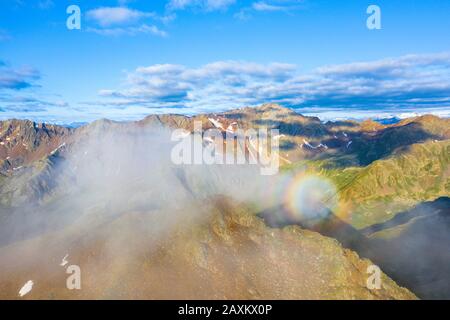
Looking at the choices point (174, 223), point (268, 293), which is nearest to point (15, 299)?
point (174, 223)

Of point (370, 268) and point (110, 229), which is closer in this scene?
point (370, 268)

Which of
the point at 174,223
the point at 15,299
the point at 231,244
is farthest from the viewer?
the point at 174,223

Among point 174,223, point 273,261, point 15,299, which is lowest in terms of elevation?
point 15,299

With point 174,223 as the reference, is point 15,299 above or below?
below
